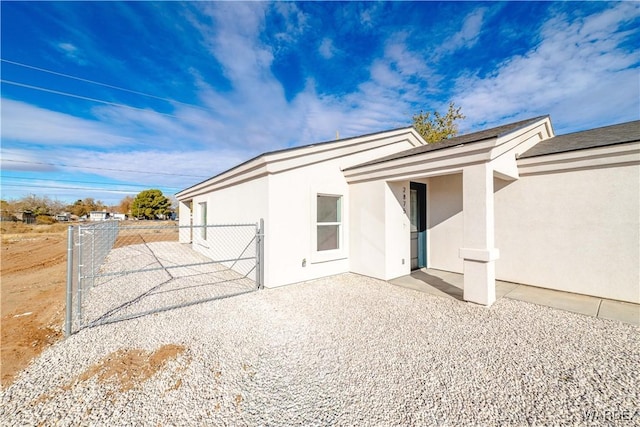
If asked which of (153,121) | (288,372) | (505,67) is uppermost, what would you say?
(153,121)

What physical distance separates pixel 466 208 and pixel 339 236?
3370 millimetres

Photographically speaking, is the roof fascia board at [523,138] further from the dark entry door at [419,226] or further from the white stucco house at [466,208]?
the dark entry door at [419,226]

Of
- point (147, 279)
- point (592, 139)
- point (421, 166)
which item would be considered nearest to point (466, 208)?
point (421, 166)

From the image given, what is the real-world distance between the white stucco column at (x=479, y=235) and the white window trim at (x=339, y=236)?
3.14 meters

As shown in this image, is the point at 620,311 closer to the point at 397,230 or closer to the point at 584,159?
the point at 584,159

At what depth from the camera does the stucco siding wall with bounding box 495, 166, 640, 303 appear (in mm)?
4605

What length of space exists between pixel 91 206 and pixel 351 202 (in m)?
68.0

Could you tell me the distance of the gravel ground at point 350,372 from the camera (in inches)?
81.4

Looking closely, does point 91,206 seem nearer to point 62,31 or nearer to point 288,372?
point 62,31

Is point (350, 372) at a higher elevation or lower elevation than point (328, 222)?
lower

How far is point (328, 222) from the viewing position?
6.68m

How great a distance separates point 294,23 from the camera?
8.40 metres

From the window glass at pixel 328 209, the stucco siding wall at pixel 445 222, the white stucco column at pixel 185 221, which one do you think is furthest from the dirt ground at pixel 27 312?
the stucco siding wall at pixel 445 222

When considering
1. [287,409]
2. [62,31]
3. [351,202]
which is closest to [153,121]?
[62,31]
